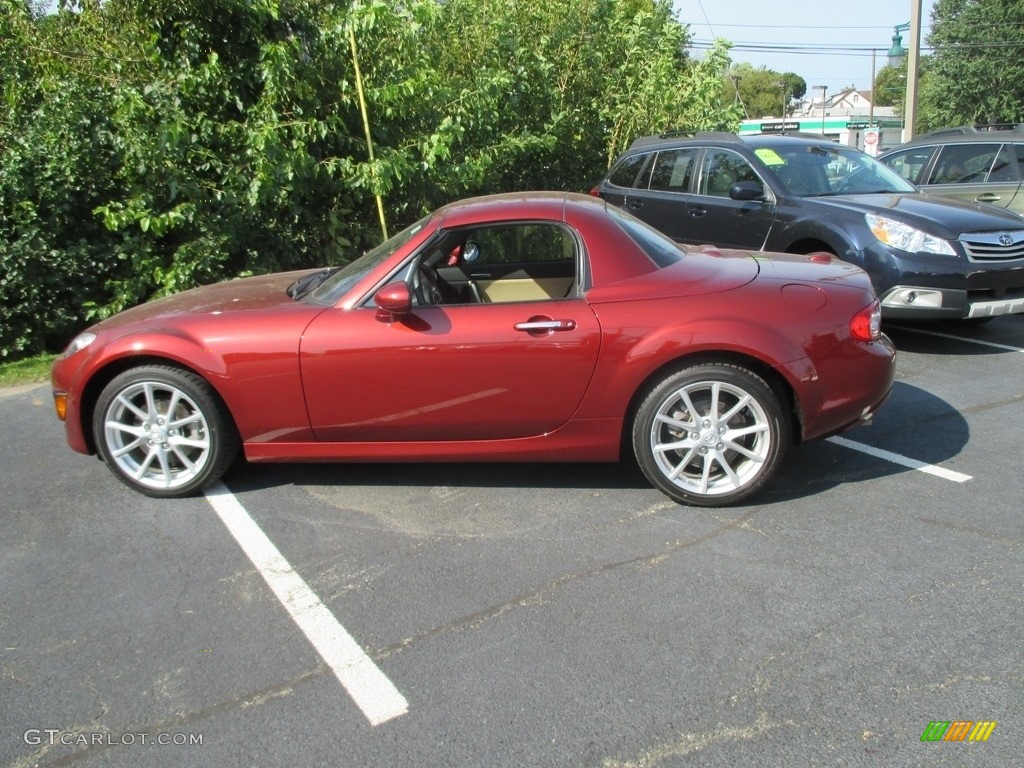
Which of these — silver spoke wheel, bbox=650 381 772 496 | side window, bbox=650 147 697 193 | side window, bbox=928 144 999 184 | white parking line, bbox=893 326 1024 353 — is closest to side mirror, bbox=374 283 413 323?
silver spoke wheel, bbox=650 381 772 496

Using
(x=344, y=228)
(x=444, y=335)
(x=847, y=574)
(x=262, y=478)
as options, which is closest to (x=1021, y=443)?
(x=847, y=574)

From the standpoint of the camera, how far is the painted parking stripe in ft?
14.1

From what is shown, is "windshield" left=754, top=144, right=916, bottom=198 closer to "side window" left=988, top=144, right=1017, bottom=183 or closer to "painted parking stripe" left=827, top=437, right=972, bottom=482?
"side window" left=988, top=144, right=1017, bottom=183

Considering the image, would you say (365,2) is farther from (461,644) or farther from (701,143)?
(461,644)

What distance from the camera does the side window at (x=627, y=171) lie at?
28.9 feet

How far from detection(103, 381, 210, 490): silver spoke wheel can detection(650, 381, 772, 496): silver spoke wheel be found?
7.52 feet

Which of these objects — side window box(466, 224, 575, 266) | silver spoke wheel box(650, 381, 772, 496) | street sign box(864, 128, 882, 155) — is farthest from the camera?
street sign box(864, 128, 882, 155)

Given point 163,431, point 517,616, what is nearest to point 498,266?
point 163,431

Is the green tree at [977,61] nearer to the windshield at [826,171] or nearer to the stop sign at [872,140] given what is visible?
the stop sign at [872,140]

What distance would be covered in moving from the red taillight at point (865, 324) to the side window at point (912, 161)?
6.43m

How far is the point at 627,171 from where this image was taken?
8.98 meters

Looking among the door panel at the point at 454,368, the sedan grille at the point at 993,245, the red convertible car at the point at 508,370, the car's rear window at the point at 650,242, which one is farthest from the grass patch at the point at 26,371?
the sedan grille at the point at 993,245

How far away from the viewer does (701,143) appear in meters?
8.10
